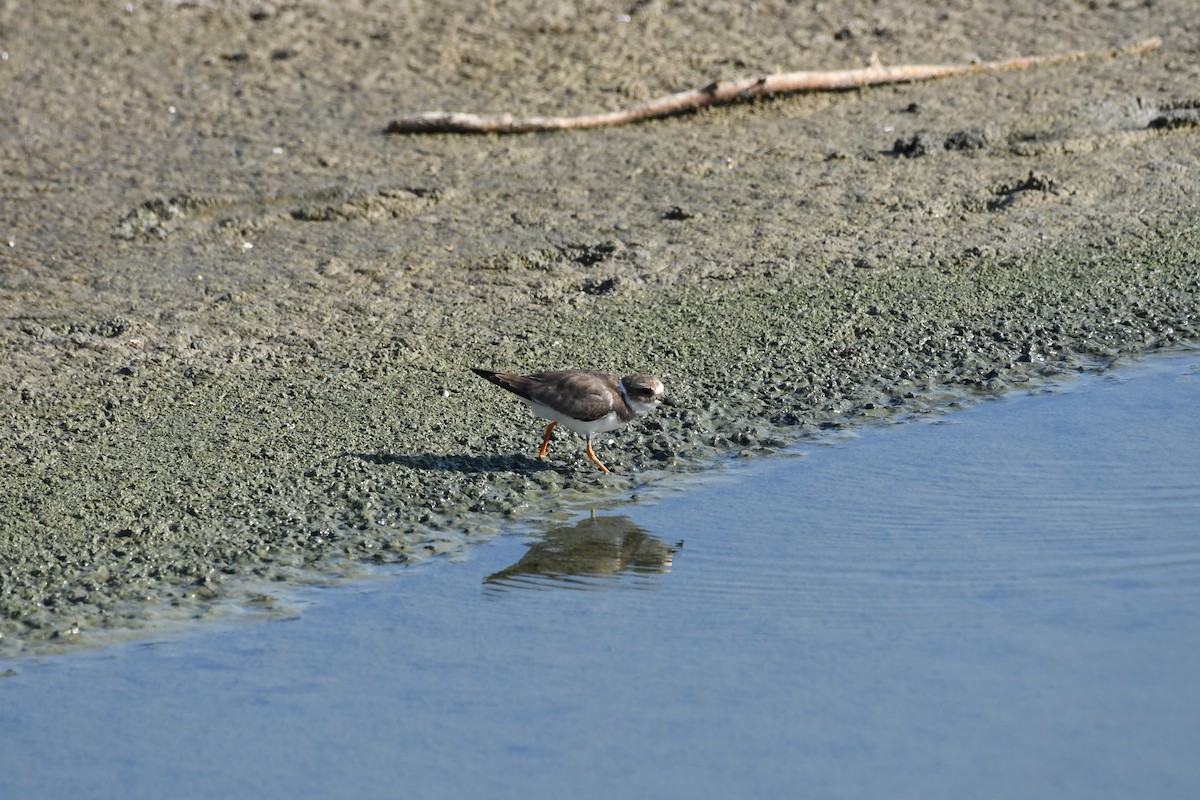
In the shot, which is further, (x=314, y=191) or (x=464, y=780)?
(x=314, y=191)

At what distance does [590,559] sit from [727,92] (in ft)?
21.2

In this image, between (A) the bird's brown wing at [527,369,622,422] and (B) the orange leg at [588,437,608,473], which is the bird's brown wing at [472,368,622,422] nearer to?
(A) the bird's brown wing at [527,369,622,422]

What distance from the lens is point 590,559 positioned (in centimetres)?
680

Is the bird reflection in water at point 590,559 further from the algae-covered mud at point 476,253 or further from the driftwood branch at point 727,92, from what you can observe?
the driftwood branch at point 727,92

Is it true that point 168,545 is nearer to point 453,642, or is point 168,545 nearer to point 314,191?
point 453,642

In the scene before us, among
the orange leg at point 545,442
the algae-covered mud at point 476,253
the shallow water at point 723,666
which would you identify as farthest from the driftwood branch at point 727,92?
the shallow water at point 723,666

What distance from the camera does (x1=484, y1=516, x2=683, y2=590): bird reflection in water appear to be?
659cm

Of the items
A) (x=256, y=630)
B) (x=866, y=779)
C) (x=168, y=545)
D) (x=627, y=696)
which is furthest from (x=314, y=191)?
(x=866, y=779)

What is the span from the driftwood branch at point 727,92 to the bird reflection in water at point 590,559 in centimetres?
556

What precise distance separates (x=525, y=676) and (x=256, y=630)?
3.77 feet

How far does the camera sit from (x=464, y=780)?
5.23 metres

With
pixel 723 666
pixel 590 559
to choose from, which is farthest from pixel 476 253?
pixel 723 666

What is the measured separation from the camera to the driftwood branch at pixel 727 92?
11930 millimetres

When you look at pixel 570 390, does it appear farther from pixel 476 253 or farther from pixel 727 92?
pixel 727 92
